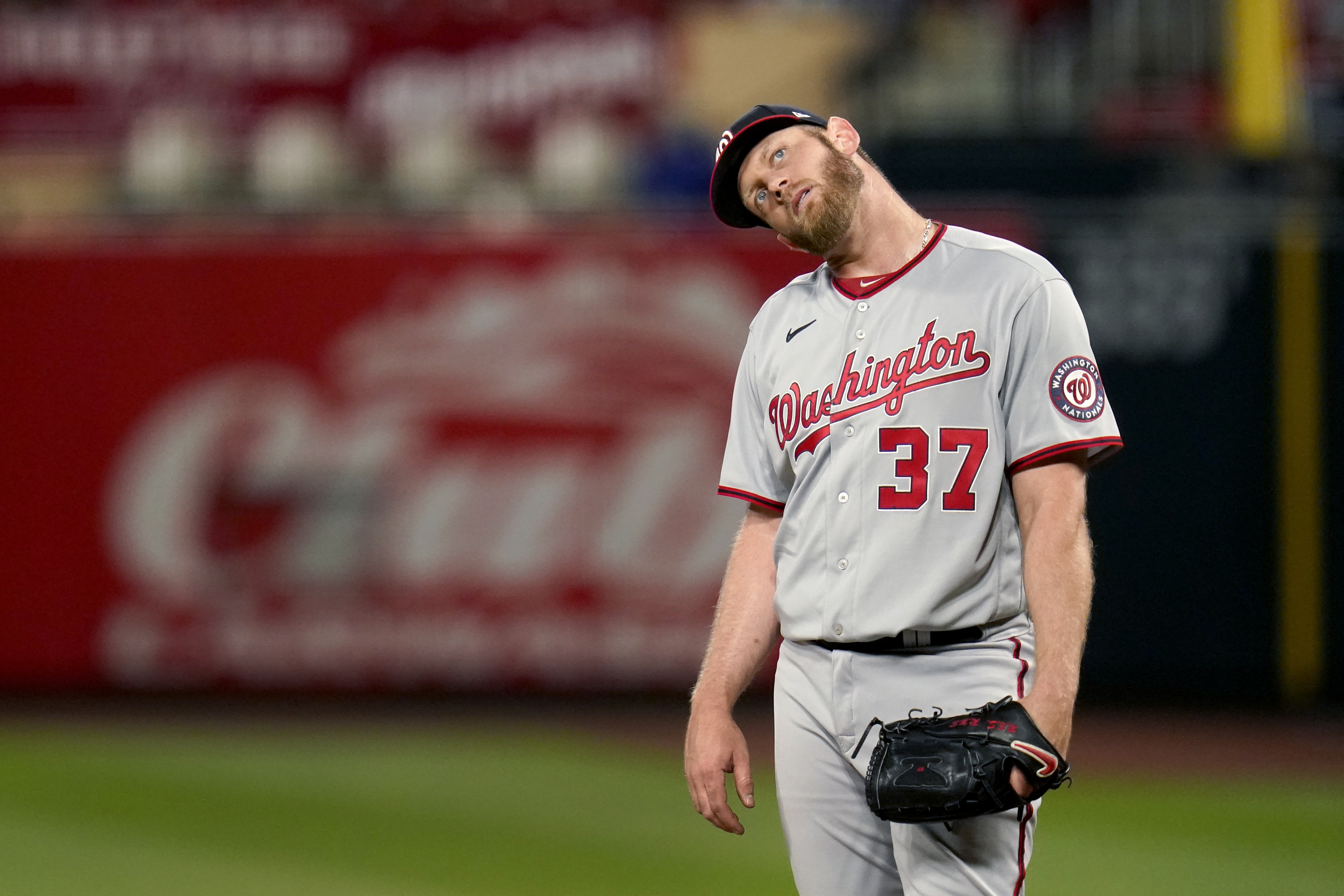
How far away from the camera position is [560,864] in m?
5.40

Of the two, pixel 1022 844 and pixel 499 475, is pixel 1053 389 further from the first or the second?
pixel 499 475

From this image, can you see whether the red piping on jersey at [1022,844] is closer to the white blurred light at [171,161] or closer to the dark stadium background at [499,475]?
the dark stadium background at [499,475]

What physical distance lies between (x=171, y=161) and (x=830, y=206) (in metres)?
9.18

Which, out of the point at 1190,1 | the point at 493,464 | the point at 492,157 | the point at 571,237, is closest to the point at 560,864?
the point at 493,464

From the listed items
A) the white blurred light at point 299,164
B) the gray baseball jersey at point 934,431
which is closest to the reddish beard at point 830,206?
the gray baseball jersey at point 934,431

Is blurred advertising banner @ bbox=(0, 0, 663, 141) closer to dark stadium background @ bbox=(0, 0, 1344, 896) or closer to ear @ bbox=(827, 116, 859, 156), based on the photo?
dark stadium background @ bbox=(0, 0, 1344, 896)

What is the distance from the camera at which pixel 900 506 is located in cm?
233

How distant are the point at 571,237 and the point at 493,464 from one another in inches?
51.0

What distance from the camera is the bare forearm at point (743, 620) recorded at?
2.52 m

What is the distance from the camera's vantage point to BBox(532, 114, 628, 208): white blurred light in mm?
10469

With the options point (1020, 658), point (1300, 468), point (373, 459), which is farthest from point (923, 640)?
point (1300, 468)

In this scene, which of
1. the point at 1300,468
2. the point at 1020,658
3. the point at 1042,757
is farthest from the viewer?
the point at 1300,468

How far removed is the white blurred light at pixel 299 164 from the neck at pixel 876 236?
8458 millimetres

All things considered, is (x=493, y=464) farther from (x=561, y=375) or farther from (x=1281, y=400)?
(x=1281, y=400)
